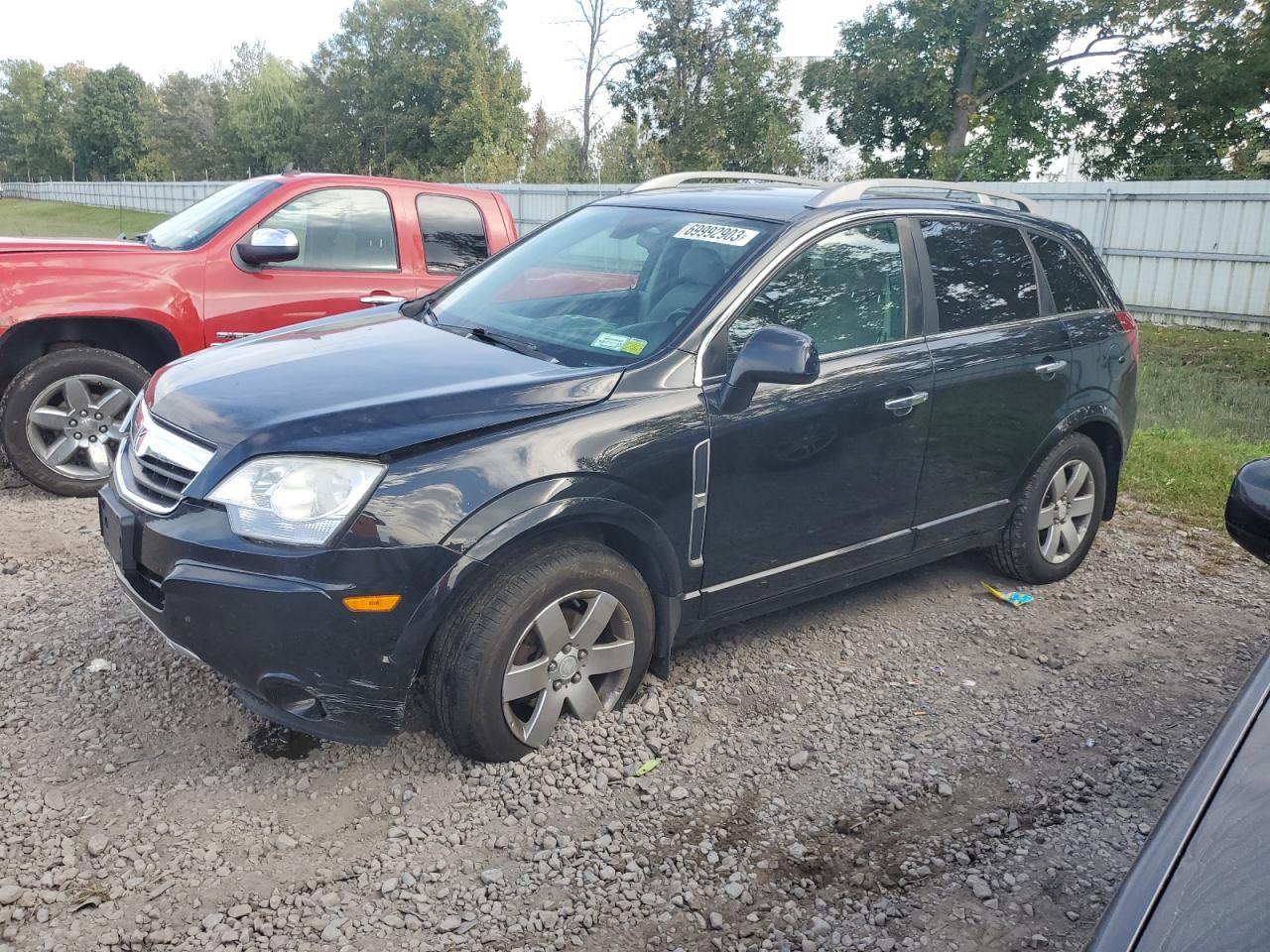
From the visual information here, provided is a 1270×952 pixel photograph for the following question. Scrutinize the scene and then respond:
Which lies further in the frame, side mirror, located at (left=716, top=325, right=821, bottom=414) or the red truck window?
the red truck window

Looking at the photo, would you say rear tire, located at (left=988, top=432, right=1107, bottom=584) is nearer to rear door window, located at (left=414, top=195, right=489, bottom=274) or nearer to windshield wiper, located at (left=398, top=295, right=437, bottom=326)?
windshield wiper, located at (left=398, top=295, right=437, bottom=326)

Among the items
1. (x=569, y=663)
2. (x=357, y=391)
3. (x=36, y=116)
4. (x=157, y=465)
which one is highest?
(x=36, y=116)

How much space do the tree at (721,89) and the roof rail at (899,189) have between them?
85.9 feet

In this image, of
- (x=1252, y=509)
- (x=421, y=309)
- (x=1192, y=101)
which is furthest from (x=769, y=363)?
(x=1192, y=101)

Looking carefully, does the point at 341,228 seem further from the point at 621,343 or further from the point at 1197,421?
the point at 1197,421

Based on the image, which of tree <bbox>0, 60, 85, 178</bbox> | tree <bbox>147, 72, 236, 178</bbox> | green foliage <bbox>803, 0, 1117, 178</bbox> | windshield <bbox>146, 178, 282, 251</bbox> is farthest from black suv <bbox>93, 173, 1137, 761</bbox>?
tree <bbox>0, 60, 85, 178</bbox>

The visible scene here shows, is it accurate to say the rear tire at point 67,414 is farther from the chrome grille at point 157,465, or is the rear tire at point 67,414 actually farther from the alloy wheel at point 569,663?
the alloy wheel at point 569,663

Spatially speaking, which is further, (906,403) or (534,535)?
(906,403)

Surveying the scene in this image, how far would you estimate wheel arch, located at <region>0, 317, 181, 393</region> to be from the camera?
18.3ft

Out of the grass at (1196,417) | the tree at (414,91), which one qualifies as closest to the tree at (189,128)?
the tree at (414,91)

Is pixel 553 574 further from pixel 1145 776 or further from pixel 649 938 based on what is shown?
pixel 1145 776

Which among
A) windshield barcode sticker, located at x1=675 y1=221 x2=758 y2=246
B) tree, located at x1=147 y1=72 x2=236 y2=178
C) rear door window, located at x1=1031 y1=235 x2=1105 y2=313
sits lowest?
rear door window, located at x1=1031 y1=235 x2=1105 y2=313

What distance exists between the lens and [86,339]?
582cm

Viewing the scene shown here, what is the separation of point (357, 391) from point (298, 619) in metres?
0.74
